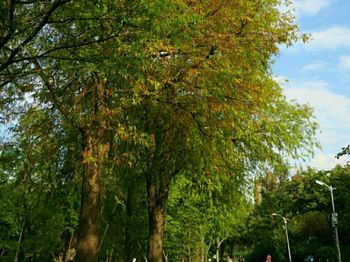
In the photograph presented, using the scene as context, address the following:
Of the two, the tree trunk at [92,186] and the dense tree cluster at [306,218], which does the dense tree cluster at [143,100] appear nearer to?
the tree trunk at [92,186]

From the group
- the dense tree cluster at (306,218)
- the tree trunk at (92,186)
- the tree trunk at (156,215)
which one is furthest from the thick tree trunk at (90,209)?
the dense tree cluster at (306,218)

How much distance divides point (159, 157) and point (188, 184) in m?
3.57

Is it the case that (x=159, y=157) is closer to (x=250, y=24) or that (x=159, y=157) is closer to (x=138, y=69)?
(x=250, y=24)

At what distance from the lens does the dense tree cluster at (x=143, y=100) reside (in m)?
9.65

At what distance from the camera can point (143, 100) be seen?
14.5 meters

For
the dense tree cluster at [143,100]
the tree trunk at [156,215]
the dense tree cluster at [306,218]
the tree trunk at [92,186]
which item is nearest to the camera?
the dense tree cluster at [143,100]

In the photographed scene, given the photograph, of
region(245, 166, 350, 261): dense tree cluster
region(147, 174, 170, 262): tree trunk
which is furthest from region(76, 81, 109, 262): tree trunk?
region(245, 166, 350, 261): dense tree cluster

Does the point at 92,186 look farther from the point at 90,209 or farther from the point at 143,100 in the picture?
the point at 143,100

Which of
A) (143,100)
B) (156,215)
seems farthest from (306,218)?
(143,100)

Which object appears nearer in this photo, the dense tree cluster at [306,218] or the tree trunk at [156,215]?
the tree trunk at [156,215]

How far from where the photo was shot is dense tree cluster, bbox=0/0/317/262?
9.65m

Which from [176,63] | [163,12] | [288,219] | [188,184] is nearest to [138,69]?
[163,12]

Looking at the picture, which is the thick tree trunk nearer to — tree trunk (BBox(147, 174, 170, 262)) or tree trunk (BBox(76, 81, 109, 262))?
tree trunk (BBox(76, 81, 109, 262))

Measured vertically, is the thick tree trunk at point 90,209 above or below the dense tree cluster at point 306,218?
below
